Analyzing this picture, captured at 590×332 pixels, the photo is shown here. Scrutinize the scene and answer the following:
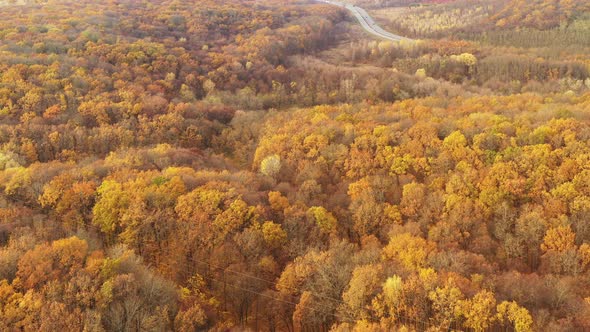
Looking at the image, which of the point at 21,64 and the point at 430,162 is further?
the point at 21,64

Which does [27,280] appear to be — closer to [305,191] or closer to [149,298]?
[149,298]

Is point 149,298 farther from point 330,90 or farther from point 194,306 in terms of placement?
point 330,90

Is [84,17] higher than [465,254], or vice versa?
[84,17]

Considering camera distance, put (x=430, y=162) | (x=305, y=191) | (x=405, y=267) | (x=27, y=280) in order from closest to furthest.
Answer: (x=27, y=280) → (x=405, y=267) → (x=305, y=191) → (x=430, y=162)

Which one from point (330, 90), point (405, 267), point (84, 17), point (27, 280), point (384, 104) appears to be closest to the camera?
point (27, 280)

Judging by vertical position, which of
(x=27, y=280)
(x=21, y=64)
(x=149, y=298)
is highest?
(x=21, y=64)

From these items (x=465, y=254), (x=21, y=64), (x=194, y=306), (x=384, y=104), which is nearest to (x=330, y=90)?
(x=384, y=104)

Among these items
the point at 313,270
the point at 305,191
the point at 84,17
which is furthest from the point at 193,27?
the point at 313,270
